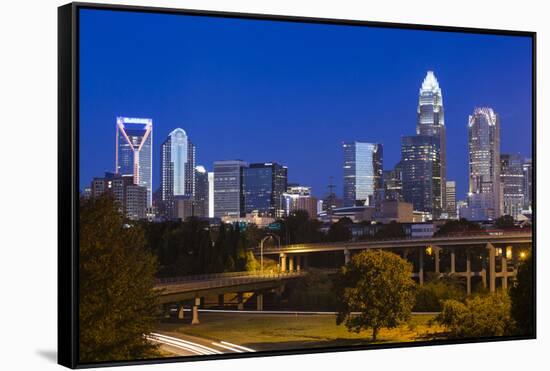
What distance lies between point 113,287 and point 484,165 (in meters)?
4.50

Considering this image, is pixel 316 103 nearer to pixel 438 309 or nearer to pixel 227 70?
pixel 227 70

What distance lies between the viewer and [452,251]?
15.1 m

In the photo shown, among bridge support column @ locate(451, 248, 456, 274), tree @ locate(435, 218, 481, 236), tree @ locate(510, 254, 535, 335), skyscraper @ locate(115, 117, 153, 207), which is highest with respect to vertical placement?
skyscraper @ locate(115, 117, 153, 207)

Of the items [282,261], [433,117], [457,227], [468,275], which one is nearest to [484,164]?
[457,227]

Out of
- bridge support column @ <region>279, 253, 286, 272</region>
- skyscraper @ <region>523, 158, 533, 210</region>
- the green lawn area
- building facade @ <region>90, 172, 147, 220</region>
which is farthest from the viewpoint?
skyscraper @ <region>523, 158, 533, 210</region>

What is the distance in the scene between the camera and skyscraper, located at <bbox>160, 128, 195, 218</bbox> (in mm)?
13547

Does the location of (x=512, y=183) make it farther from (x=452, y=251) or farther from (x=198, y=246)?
(x=198, y=246)

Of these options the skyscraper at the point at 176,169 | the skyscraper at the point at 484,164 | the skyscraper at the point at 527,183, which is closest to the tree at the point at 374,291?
the skyscraper at the point at 484,164

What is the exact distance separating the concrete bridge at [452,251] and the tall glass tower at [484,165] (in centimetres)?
30

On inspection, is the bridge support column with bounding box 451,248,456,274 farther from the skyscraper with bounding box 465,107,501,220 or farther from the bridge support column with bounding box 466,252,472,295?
the skyscraper with bounding box 465,107,501,220

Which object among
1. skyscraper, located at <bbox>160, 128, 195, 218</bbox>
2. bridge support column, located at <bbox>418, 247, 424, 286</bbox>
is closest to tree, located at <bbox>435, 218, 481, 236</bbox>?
bridge support column, located at <bbox>418, 247, 424, 286</bbox>

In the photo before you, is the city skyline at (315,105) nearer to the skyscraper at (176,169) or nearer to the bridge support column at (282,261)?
the skyscraper at (176,169)

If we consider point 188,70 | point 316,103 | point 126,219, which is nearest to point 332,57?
point 316,103

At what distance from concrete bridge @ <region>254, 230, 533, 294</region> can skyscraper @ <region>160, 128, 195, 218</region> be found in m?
1.07
